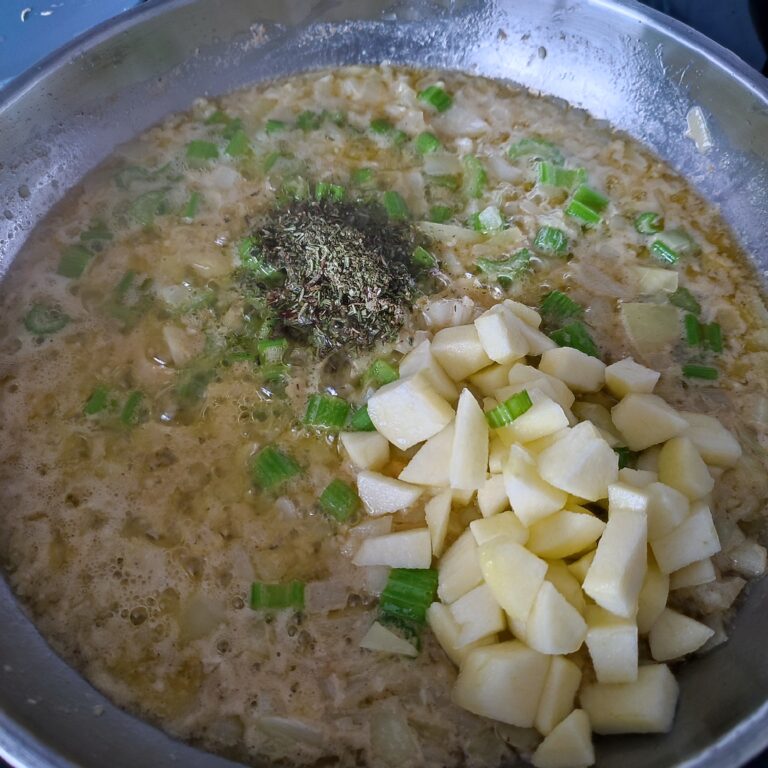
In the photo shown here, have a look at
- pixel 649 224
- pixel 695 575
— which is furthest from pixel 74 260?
pixel 695 575

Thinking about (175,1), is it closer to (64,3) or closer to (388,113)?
(64,3)

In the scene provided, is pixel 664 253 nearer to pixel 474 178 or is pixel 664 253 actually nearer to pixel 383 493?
pixel 474 178

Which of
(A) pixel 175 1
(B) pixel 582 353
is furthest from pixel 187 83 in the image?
(B) pixel 582 353

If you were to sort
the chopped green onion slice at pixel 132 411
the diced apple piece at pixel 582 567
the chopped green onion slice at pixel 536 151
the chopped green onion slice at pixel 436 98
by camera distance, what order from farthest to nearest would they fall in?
the chopped green onion slice at pixel 436 98 → the chopped green onion slice at pixel 536 151 → the chopped green onion slice at pixel 132 411 → the diced apple piece at pixel 582 567

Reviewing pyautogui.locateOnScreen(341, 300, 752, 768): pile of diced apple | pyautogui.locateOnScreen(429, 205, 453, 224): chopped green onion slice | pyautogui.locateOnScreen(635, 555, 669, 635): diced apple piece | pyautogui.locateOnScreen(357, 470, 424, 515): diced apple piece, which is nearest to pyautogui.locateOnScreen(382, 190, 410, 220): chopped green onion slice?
pyautogui.locateOnScreen(429, 205, 453, 224): chopped green onion slice

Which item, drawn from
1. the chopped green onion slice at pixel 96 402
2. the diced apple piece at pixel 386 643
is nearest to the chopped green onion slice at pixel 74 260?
the chopped green onion slice at pixel 96 402

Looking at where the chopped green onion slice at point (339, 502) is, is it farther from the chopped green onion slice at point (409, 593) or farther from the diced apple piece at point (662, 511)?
the diced apple piece at point (662, 511)

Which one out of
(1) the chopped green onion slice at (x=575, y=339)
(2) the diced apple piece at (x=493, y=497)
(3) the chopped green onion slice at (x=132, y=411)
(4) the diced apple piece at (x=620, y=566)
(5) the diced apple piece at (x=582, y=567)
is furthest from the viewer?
(1) the chopped green onion slice at (x=575, y=339)
